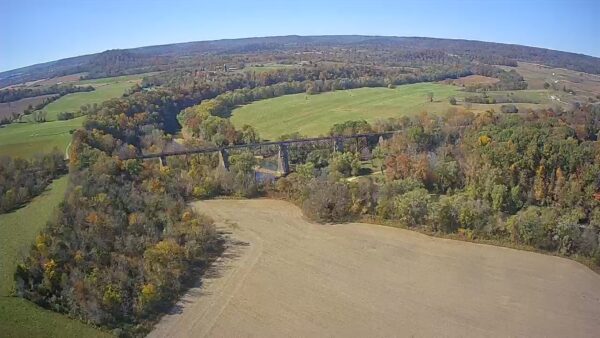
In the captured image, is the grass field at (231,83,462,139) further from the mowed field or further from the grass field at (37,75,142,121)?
the mowed field

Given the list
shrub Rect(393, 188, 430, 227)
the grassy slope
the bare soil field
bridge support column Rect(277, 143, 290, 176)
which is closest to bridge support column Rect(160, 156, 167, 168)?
bridge support column Rect(277, 143, 290, 176)

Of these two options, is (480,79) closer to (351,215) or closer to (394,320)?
(351,215)

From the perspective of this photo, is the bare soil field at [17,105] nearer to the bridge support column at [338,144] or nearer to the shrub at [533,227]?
the bridge support column at [338,144]

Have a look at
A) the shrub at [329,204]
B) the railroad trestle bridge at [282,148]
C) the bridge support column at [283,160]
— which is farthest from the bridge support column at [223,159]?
the shrub at [329,204]

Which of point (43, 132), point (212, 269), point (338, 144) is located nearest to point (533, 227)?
point (212, 269)

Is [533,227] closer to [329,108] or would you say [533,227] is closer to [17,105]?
[329,108]

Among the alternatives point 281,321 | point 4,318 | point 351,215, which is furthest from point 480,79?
point 4,318
